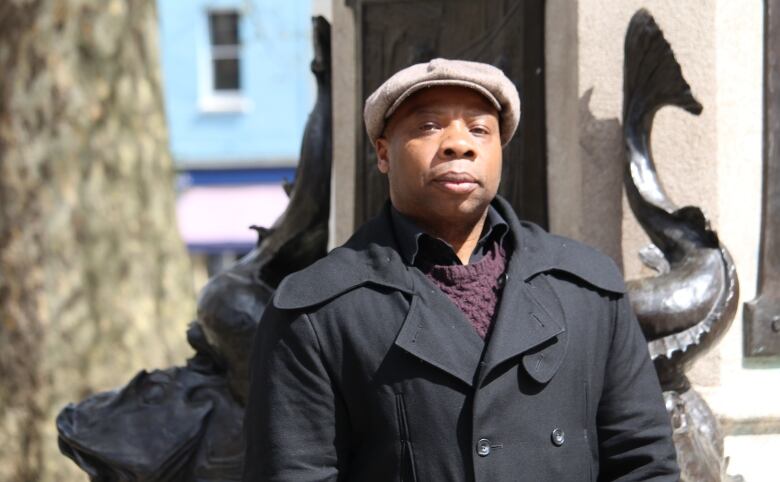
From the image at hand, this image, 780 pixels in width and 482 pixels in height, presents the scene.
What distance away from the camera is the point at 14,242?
8.70 metres

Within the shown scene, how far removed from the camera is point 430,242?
271 centimetres

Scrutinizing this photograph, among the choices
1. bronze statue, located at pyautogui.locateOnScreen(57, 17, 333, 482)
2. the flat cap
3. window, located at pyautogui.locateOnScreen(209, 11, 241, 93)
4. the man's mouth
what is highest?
window, located at pyautogui.locateOnScreen(209, 11, 241, 93)

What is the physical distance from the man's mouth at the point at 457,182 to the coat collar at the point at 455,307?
0.13 m

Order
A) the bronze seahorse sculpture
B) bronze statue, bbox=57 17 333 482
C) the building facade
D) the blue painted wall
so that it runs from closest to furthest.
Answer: the bronze seahorse sculpture, bronze statue, bbox=57 17 333 482, the building facade, the blue painted wall

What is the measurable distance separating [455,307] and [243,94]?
71.9 ft

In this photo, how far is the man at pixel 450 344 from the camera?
256 cm

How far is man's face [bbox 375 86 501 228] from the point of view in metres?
2.69

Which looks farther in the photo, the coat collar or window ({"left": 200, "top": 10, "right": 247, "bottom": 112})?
window ({"left": 200, "top": 10, "right": 247, "bottom": 112})

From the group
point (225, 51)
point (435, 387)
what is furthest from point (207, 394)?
point (225, 51)

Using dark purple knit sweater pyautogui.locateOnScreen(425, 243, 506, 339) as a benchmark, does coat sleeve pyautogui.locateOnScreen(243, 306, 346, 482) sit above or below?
below

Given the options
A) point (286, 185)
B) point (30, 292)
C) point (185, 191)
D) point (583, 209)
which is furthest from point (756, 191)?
point (185, 191)

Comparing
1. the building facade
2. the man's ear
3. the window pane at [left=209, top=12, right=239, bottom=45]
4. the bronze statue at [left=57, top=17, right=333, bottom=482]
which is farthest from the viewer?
the window pane at [left=209, top=12, right=239, bottom=45]

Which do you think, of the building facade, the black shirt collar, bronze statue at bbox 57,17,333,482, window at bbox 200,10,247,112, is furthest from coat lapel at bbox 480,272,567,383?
window at bbox 200,10,247,112

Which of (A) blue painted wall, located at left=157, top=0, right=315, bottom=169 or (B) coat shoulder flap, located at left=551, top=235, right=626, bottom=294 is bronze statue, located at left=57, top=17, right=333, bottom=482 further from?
(A) blue painted wall, located at left=157, top=0, right=315, bottom=169
